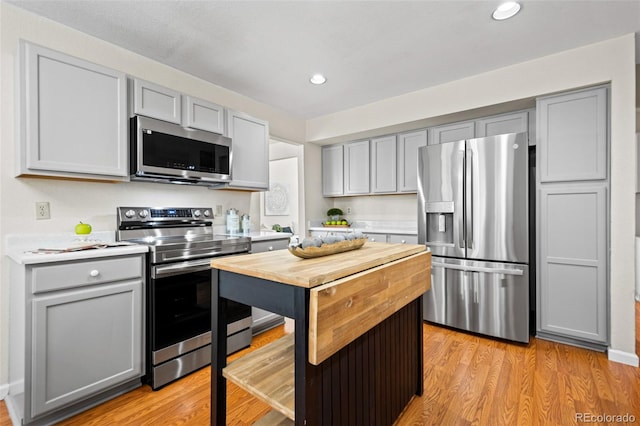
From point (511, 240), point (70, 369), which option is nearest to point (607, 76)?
point (511, 240)

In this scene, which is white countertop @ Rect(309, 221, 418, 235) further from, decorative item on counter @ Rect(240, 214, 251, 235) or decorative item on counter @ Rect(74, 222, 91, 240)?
decorative item on counter @ Rect(74, 222, 91, 240)

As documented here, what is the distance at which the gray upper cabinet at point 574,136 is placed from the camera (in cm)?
253

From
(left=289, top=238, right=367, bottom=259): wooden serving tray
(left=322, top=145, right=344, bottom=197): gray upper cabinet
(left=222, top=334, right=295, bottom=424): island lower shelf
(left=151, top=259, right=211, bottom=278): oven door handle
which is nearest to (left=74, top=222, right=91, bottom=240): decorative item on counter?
(left=151, top=259, right=211, bottom=278): oven door handle

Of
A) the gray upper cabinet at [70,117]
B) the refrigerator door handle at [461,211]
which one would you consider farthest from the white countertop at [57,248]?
the refrigerator door handle at [461,211]

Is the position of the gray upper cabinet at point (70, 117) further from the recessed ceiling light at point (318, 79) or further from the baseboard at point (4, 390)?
the recessed ceiling light at point (318, 79)

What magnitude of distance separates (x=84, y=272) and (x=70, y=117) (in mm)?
1050

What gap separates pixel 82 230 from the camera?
85.0 inches

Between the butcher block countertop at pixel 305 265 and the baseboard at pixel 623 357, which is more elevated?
the butcher block countertop at pixel 305 265

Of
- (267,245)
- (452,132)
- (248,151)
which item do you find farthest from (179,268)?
(452,132)

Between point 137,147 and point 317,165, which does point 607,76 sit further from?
point 137,147

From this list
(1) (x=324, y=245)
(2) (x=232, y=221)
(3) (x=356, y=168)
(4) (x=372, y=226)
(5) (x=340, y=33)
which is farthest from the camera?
(4) (x=372, y=226)

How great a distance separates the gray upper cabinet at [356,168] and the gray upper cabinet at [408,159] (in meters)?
0.49

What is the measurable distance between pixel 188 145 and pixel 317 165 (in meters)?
2.35

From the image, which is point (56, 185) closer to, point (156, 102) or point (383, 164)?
point (156, 102)
